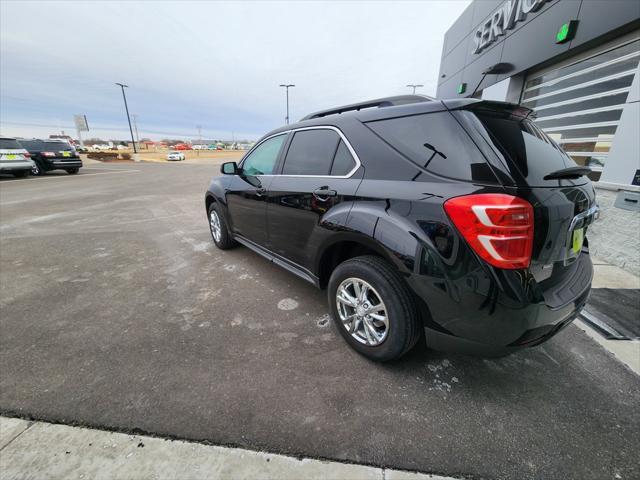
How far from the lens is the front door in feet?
9.95

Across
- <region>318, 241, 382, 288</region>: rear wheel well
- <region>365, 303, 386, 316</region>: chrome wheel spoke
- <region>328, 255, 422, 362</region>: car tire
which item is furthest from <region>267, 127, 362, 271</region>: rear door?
<region>365, 303, 386, 316</region>: chrome wheel spoke

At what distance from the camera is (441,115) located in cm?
→ 167

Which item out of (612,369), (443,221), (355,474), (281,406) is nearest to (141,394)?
(281,406)

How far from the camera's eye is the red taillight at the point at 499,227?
4.56ft

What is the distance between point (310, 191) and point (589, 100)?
553cm

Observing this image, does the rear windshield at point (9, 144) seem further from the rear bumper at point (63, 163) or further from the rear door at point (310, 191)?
the rear door at point (310, 191)

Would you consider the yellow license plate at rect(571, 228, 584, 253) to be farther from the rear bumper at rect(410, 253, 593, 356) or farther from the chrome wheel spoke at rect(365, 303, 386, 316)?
the chrome wheel spoke at rect(365, 303, 386, 316)

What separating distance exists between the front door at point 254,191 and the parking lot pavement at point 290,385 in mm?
675

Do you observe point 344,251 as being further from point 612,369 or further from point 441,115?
point 612,369

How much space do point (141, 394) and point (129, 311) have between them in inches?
48.3

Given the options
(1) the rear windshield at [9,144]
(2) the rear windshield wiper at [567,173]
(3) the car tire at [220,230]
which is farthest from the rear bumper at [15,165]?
(2) the rear windshield wiper at [567,173]

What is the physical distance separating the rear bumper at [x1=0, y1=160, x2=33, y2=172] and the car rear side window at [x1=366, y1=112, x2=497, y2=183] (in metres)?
16.6

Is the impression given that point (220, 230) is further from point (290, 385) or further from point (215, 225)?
point (290, 385)

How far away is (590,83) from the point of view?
4.73m
